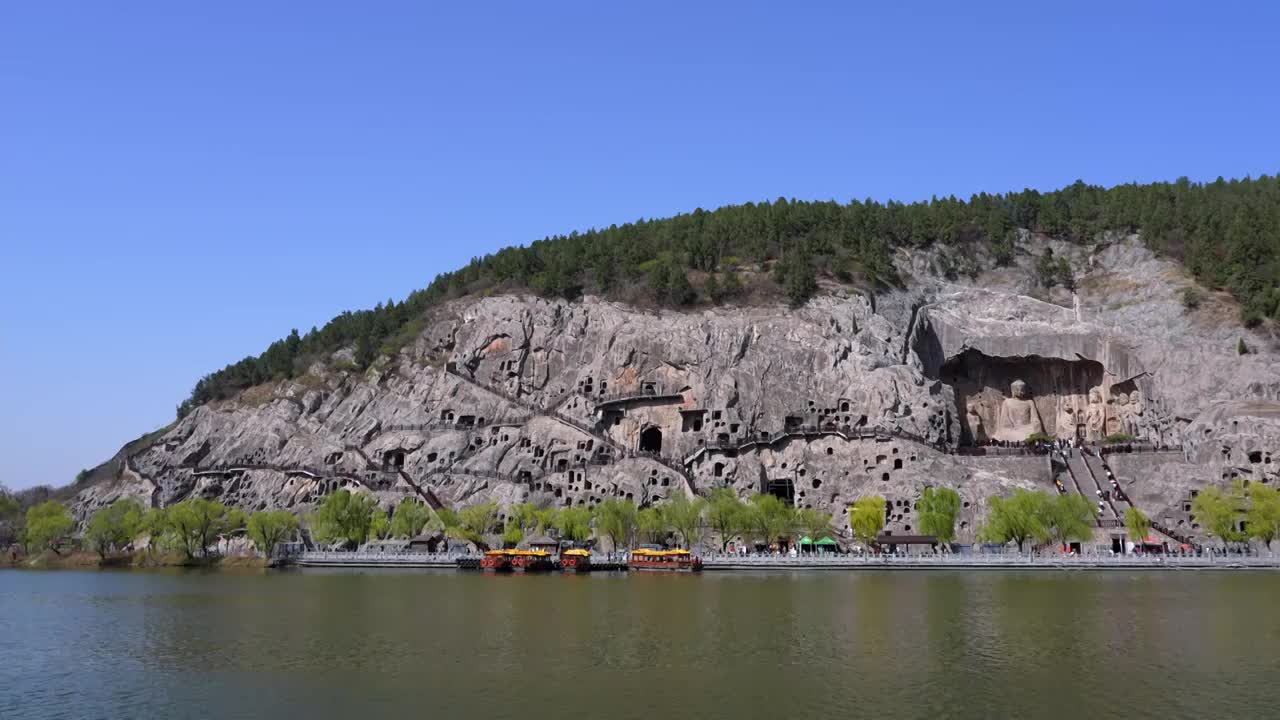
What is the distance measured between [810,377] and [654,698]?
251 feet

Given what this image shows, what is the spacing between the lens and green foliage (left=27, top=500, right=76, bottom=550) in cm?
10831

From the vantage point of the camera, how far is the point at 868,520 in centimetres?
8625

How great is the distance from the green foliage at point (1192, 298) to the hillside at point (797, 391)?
7.4 inches

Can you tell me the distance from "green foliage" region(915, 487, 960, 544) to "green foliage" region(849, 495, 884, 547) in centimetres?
325

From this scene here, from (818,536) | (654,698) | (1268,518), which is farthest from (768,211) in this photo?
(654,698)

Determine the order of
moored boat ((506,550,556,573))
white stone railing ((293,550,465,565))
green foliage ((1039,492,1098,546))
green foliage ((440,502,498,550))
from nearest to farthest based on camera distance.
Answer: green foliage ((1039,492,1098,546)) < moored boat ((506,550,556,573)) < white stone railing ((293,550,465,565)) < green foliage ((440,502,498,550))

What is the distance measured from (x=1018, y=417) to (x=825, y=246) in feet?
89.1

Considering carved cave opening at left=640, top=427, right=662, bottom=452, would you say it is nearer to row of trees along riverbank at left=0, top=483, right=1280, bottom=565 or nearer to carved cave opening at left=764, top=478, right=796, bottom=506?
row of trees along riverbank at left=0, top=483, right=1280, bottom=565

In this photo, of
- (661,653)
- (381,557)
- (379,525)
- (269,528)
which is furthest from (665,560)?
(661,653)

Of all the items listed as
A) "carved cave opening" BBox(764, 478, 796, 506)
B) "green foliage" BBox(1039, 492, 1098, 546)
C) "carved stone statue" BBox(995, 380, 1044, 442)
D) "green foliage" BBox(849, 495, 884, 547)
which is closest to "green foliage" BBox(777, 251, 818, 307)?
"carved cave opening" BBox(764, 478, 796, 506)

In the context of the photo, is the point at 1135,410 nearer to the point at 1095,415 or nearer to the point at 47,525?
the point at 1095,415

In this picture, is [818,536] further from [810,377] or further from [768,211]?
[768,211]

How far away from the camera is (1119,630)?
136 feet

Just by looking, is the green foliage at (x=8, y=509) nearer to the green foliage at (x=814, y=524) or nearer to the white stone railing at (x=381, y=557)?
the white stone railing at (x=381, y=557)
